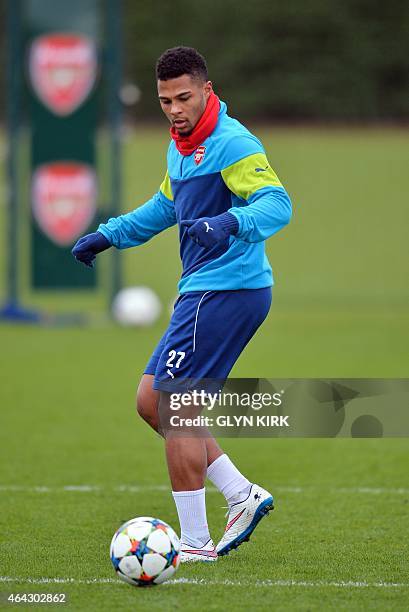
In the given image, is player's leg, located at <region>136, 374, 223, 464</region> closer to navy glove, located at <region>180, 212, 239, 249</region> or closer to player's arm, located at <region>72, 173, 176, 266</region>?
player's arm, located at <region>72, 173, 176, 266</region>

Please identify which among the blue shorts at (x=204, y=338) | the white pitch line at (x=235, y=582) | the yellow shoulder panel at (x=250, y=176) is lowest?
the white pitch line at (x=235, y=582)

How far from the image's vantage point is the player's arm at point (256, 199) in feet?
16.7

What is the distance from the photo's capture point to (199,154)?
5.42 m

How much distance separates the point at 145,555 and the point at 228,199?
1550 millimetres

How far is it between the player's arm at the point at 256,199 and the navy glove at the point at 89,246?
0.69 m

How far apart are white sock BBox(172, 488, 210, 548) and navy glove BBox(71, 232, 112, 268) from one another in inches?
44.4

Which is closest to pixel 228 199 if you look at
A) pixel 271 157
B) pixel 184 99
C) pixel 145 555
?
pixel 184 99

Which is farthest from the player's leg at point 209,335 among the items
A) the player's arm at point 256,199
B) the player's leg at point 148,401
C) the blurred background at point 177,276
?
the blurred background at point 177,276

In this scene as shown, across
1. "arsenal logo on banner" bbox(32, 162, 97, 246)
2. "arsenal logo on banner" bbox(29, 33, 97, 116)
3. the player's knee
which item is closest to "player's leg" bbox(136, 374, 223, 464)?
the player's knee

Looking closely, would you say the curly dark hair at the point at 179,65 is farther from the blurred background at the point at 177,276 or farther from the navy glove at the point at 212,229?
the blurred background at the point at 177,276

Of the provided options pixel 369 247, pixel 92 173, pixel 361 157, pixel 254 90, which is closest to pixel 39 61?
pixel 92 173

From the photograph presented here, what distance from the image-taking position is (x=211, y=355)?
5.43m

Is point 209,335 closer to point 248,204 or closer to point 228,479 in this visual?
point 248,204

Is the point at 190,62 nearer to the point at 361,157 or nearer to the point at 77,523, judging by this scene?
the point at 77,523
